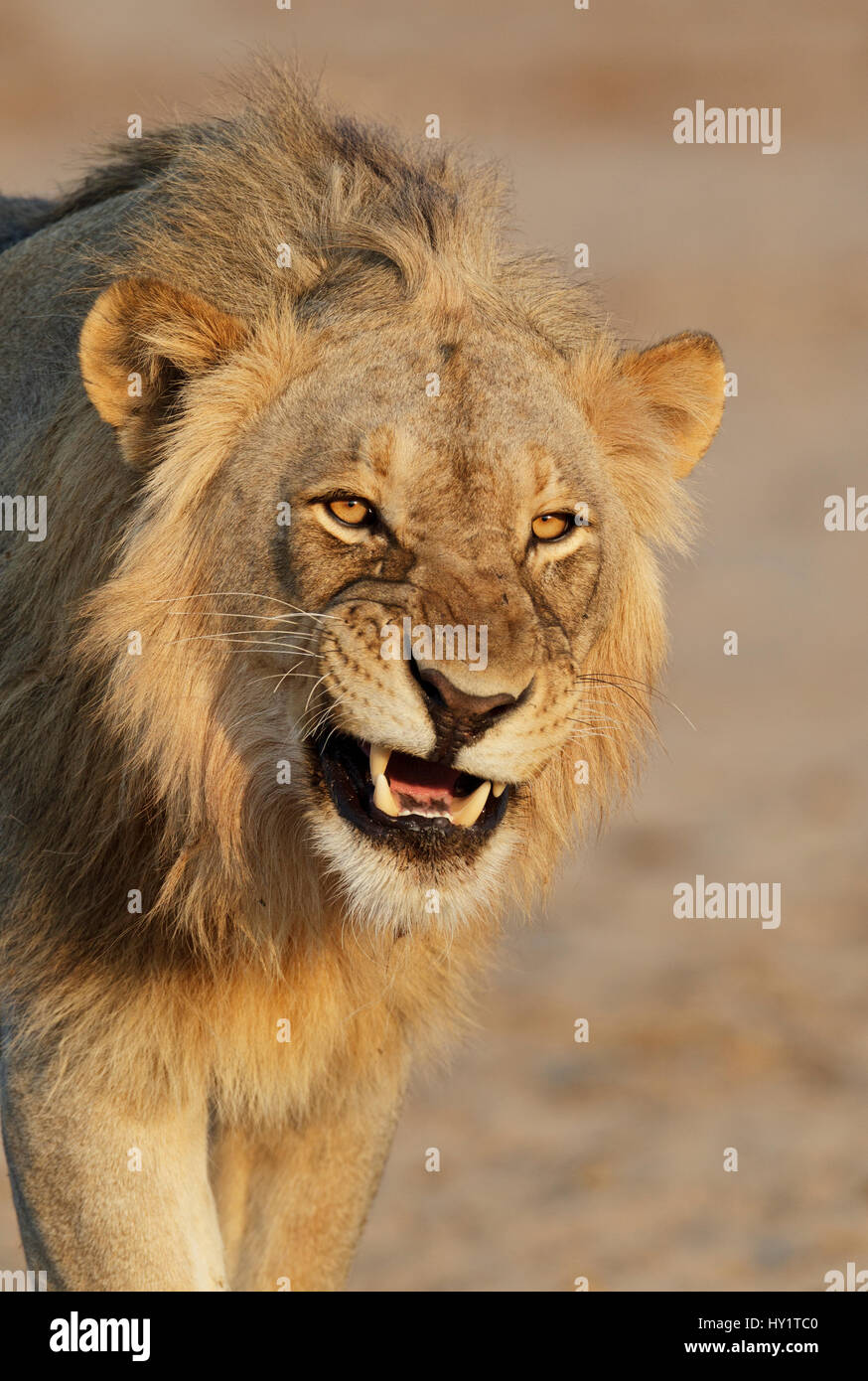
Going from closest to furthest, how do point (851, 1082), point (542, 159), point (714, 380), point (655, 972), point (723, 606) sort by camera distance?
1. point (714, 380)
2. point (851, 1082)
3. point (655, 972)
4. point (723, 606)
5. point (542, 159)

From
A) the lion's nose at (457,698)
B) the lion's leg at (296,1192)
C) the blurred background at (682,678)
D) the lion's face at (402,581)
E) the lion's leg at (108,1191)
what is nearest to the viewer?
the lion's nose at (457,698)

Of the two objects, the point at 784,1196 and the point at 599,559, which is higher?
the point at 599,559

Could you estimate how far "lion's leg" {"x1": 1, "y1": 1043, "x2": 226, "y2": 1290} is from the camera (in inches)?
185

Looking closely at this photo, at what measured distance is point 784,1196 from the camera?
9.25 meters

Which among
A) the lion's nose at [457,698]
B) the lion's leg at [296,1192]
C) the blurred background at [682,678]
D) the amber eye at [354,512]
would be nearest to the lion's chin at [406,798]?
the lion's nose at [457,698]

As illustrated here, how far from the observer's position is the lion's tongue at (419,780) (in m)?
4.19

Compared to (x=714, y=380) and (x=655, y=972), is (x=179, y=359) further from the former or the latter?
(x=655, y=972)

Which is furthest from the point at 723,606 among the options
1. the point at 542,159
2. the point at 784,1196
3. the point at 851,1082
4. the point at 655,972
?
the point at 542,159

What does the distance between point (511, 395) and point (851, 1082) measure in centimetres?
689

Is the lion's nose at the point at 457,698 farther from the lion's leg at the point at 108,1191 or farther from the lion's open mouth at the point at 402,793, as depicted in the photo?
the lion's leg at the point at 108,1191

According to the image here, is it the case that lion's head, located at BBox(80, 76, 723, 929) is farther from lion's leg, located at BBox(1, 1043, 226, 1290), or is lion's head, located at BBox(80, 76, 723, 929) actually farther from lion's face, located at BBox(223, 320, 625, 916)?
lion's leg, located at BBox(1, 1043, 226, 1290)

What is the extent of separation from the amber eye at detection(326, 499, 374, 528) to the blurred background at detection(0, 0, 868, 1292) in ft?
3.28

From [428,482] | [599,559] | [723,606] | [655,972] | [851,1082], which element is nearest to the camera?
[428,482]

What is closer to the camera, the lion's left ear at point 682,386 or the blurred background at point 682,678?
the lion's left ear at point 682,386
